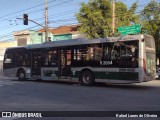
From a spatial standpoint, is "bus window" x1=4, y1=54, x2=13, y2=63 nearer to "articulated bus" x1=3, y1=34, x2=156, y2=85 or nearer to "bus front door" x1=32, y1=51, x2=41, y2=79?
"articulated bus" x1=3, y1=34, x2=156, y2=85

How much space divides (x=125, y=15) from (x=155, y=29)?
5.56 m

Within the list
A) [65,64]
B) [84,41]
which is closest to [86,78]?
[65,64]

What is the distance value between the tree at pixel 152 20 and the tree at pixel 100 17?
93.6 inches

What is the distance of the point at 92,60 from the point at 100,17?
15.6 meters

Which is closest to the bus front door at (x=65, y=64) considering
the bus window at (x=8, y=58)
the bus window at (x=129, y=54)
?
the bus window at (x=129, y=54)

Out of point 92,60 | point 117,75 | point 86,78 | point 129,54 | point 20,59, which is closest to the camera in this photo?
point 129,54

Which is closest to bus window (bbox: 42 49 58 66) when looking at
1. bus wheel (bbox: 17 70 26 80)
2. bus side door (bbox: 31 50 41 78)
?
bus side door (bbox: 31 50 41 78)

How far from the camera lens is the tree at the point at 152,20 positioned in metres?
31.0

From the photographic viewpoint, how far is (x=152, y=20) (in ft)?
105

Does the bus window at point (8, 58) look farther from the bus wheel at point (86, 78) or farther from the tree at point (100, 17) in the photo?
the tree at point (100, 17)

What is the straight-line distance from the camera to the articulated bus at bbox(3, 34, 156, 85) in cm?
1728

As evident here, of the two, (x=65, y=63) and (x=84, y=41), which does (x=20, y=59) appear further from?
(x=84, y=41)

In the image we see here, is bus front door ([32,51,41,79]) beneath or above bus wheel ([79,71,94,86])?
above

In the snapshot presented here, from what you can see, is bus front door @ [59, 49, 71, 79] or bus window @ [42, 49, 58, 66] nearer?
bus front door @ [59, 49, 71, 79]
